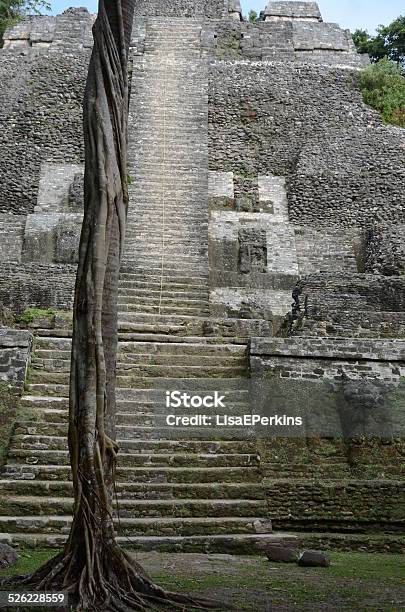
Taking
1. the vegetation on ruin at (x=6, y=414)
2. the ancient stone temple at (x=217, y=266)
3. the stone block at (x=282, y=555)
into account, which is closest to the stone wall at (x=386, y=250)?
the ancient stone temple at (x=217, y=266)

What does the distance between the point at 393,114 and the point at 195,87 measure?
425 centimetres

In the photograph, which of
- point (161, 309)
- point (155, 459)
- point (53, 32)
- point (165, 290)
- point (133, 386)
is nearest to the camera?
point (155, 459)

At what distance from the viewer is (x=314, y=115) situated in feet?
58.6

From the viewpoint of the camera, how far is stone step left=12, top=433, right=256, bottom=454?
298 inches

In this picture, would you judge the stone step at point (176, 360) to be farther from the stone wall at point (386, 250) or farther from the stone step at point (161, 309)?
the stone wall at point (386, 250)

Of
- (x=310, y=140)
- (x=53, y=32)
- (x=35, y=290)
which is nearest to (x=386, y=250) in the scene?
(x=310, y=140)

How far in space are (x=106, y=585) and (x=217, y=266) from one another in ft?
33.3

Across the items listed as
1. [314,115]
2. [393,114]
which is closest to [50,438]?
[314,115]

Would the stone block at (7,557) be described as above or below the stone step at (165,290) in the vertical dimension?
above

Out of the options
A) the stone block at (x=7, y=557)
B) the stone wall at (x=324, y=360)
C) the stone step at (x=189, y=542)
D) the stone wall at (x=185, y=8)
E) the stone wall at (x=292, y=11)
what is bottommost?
the stone step at (x=189, y=542)

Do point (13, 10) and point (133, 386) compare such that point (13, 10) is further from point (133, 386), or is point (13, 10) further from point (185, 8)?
point (133, 386)

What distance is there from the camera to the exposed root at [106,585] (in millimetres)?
4078

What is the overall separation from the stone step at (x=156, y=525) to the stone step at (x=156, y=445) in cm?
101

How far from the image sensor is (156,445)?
776 cm
